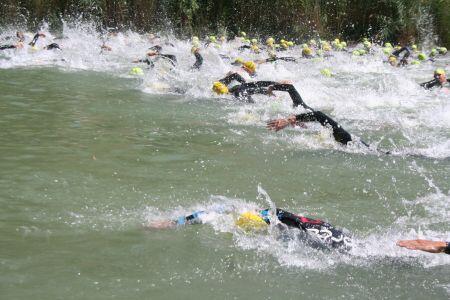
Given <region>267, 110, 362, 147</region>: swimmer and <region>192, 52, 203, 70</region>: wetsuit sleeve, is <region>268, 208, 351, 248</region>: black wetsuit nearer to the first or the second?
<region>267, 110, 362, 147</region>: swimmer

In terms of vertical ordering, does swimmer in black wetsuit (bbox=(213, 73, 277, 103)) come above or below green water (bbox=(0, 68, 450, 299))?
above

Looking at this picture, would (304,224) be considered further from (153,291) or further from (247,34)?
(247,34)

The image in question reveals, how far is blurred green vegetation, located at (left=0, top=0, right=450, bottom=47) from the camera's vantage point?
83.0 ft

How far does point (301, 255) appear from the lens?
4520 millimetres

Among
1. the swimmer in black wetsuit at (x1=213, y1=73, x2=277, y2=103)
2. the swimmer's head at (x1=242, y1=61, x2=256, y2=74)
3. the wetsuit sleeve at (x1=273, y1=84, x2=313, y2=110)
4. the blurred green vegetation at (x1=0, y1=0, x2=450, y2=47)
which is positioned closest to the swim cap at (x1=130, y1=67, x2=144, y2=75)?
the swimmer's head at (x1=242, y1=61, x2=256, y2=74)

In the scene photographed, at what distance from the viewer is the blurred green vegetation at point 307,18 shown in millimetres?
25297

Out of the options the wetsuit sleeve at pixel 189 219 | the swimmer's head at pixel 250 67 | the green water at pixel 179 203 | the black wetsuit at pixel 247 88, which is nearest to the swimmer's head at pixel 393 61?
the swimmer's head at pixel 250 67

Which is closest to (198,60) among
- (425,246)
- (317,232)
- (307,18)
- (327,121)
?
(327,121)

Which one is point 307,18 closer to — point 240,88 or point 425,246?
point 240,88

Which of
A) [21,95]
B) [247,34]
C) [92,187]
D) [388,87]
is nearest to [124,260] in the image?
[92,187]

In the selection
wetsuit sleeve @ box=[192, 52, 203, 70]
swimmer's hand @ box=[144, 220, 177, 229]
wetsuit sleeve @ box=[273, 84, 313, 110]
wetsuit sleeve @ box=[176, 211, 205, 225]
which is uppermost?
wetsuit sleeve @ box=[273, 84, 313, 110]

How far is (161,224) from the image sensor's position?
485cm

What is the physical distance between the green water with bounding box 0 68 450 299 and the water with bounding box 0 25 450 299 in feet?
0.05

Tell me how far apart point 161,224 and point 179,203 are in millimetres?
658
